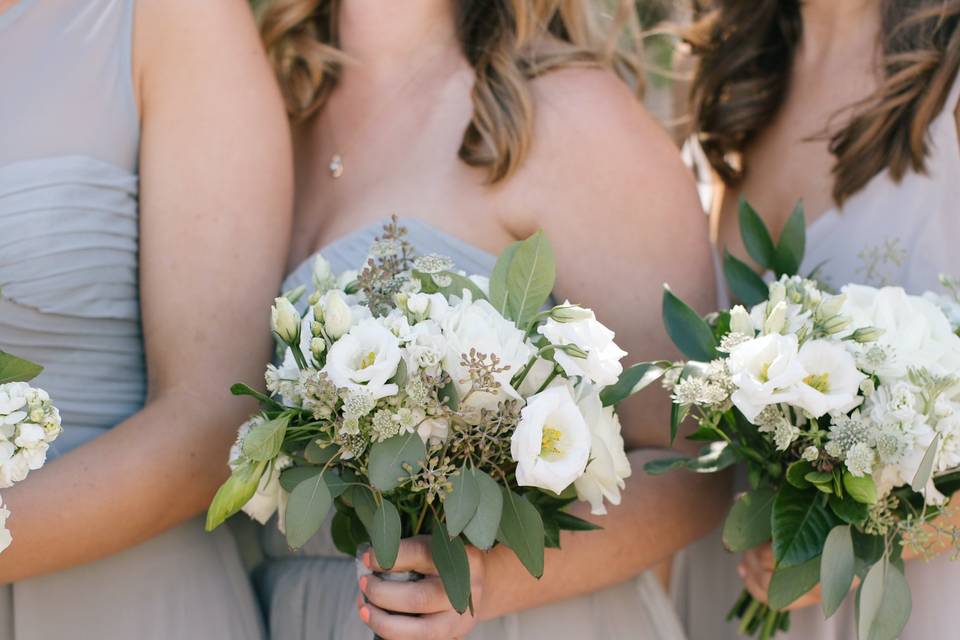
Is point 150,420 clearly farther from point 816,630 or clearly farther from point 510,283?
point 816,630

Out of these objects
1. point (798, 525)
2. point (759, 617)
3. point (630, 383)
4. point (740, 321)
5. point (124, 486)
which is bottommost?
point (759, 617)

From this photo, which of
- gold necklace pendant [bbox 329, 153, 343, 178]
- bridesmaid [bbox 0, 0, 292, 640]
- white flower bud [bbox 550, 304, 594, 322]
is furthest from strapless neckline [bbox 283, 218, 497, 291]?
white flower bud [bbox 550, 304, 594, 322]

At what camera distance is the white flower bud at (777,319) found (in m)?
1.92

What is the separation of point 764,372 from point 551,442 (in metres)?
0.40

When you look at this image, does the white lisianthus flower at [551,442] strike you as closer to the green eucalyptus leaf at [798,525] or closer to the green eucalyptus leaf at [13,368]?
the green eucalyptus leaf at [798,525]

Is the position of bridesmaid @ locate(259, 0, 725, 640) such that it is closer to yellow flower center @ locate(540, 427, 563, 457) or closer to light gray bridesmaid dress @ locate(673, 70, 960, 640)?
light gray bridesmaid dress @ locate(673, 70, 960, 640)

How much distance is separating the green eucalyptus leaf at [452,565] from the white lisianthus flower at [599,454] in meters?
0.24

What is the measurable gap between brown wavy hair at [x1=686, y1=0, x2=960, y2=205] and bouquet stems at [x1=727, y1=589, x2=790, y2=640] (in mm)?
987

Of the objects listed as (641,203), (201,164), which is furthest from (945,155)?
(201,164)

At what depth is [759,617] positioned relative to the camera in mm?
2662

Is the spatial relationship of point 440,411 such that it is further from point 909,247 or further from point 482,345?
point 909,247

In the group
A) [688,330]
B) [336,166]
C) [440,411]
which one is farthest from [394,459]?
[336,166]

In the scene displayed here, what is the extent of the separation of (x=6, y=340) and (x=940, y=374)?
1757mm

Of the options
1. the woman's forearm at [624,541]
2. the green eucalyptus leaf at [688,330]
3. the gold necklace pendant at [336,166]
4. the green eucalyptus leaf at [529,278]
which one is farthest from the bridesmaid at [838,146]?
the gold necklace pendant at [336,166]
